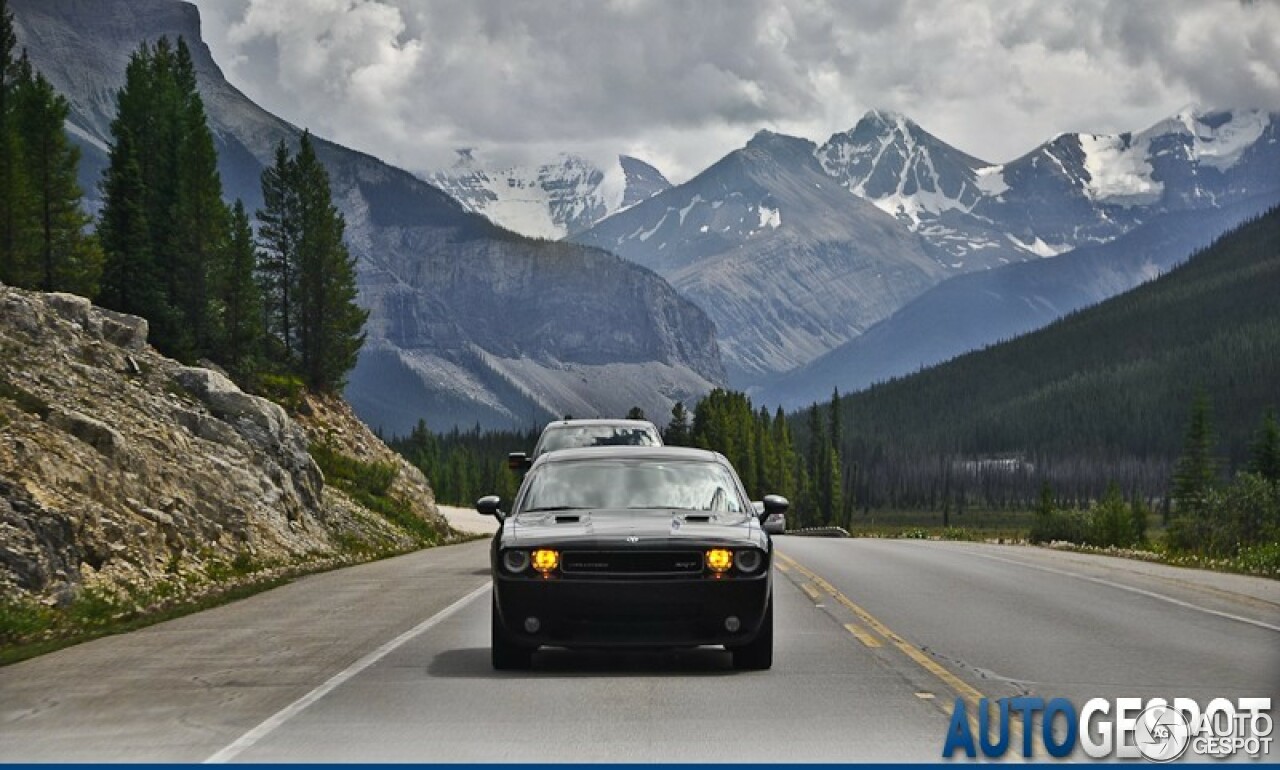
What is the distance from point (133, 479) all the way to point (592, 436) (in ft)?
26.3

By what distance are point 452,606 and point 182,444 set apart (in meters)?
14.3

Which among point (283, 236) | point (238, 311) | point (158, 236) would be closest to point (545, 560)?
point (238, 311)

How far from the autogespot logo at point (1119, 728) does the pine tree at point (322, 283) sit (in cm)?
6962

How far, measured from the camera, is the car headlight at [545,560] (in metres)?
12.5

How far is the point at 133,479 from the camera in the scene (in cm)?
2738

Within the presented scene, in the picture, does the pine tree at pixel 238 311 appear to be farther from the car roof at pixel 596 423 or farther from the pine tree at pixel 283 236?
the car roof at pixel 596 423

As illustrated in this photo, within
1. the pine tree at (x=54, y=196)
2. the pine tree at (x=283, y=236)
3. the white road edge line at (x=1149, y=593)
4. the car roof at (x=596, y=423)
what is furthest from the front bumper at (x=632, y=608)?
the pine tree at (x=283, y=236)

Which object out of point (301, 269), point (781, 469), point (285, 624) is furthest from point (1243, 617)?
point (781, 469)

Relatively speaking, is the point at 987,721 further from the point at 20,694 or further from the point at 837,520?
the point at 837,520

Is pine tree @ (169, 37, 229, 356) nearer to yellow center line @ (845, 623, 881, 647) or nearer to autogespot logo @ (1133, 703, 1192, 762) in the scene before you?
yellow center line @ (845, 623, 881, 647)

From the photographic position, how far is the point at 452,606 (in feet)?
66.4

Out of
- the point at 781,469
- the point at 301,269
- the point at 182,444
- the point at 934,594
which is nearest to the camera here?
the point at 934,594

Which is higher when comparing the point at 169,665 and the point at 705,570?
the point at 705,570

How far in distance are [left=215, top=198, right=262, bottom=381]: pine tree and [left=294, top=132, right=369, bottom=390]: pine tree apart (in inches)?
352
